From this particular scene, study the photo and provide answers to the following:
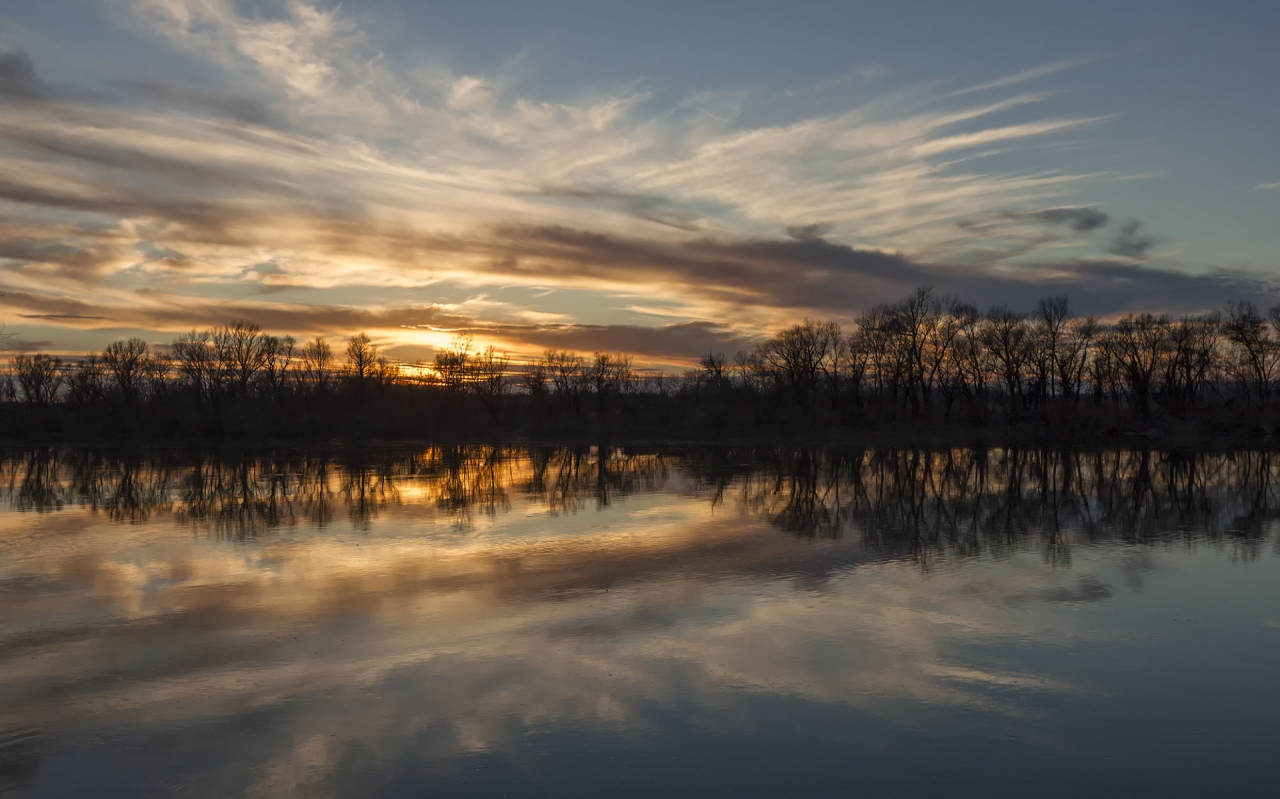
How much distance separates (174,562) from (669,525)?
33.7 feet

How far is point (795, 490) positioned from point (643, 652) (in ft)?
59.9

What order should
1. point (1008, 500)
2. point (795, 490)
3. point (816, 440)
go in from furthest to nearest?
1. point (816, 440)
2. point (795, 490)
3. point (1008, 500)

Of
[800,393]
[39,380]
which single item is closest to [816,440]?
[800,393]

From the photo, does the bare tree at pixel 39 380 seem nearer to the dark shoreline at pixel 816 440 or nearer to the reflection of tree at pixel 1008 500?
the dark shoreline at pixel 816 440

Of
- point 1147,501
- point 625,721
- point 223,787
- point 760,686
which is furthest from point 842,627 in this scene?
point 1147,501

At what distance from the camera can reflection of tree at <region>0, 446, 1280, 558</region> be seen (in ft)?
62.2

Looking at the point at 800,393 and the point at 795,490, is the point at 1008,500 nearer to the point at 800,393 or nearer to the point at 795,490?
the point at 795,490

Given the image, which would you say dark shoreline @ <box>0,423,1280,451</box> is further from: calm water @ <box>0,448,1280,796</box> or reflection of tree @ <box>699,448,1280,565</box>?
calm water @ <box>0,448,1280,796</box>

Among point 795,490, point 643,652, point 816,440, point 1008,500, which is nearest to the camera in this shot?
point 643,652

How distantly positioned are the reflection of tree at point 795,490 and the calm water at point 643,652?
301 mm

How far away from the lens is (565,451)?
53.2m

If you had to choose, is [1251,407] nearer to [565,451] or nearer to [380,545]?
[565,451]

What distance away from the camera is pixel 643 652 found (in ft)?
31.9

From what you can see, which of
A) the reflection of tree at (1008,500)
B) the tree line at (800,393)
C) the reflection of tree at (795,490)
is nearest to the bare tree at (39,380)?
the tree line at (800,393)
